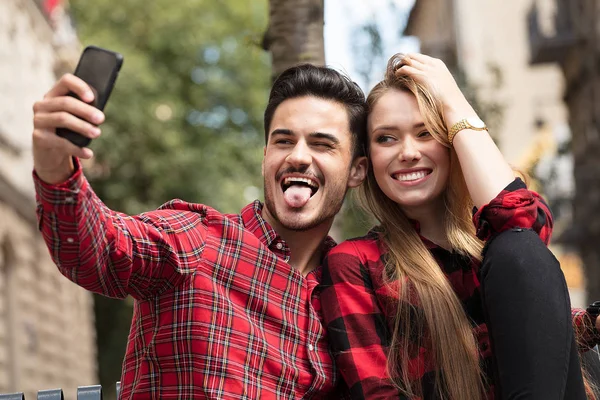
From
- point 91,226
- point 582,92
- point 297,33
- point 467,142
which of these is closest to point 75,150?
point 91,226

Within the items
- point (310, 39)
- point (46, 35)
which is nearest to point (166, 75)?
point (46, 35)

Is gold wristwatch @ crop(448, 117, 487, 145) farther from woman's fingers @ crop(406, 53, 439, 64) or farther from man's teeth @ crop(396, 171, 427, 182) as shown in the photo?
woman's fingers @ crop(406, 53, 439, 64)

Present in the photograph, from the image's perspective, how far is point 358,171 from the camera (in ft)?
12.6

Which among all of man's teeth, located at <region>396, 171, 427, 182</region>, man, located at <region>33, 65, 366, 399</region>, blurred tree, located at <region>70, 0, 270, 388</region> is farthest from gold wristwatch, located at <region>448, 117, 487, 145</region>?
blurred tree, located at <region>70, 0, 270, 388</region>

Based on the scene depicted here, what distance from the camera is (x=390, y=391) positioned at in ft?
10.6

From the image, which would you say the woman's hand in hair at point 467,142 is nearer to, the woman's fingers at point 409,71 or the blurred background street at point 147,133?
the woman's fingers at point 409,71

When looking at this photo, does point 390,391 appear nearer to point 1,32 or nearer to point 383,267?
point 383,267

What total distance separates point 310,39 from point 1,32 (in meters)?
14.7

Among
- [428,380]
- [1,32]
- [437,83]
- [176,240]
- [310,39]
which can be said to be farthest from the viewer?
[1,32]

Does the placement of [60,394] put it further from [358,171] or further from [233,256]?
[358,171]

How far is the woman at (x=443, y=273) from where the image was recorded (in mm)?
2955

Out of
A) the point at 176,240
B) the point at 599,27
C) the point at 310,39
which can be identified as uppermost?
the point at 599,27

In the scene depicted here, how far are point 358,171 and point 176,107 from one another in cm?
1814

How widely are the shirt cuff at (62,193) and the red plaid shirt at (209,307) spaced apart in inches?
7.7
